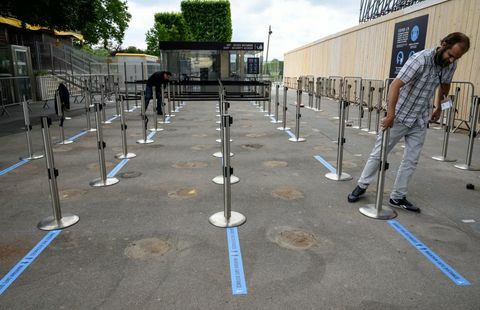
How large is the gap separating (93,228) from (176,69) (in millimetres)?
15154

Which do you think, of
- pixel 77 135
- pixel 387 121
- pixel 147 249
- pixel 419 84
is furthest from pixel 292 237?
pixel 77 135

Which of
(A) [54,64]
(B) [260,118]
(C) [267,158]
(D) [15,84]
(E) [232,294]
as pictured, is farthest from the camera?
(A) [54,64]

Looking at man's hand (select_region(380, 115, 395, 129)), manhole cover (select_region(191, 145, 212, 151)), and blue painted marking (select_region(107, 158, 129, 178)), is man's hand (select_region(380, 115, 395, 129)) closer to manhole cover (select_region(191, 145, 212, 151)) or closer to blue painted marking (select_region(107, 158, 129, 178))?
blue painted marking (select_region(107, 158, 129, 178))

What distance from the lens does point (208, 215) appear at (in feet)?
14.8

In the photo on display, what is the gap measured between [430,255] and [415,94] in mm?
1854

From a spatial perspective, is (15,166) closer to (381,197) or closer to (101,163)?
(101,163)

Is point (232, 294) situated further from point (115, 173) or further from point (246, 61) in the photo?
point (246, 61)

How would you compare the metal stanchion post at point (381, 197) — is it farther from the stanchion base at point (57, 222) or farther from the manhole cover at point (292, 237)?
the stanchion base at point (57, 222)

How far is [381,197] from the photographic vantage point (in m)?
4.42

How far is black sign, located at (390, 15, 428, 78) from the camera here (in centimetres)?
1330

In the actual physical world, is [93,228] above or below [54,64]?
below

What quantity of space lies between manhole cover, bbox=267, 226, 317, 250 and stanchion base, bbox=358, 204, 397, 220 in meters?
0.98

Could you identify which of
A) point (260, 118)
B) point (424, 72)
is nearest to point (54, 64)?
point (260, 118)

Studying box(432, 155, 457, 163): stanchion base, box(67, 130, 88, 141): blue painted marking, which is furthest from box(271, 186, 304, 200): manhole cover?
box(67, 130, 88, 141): blue painted marking
